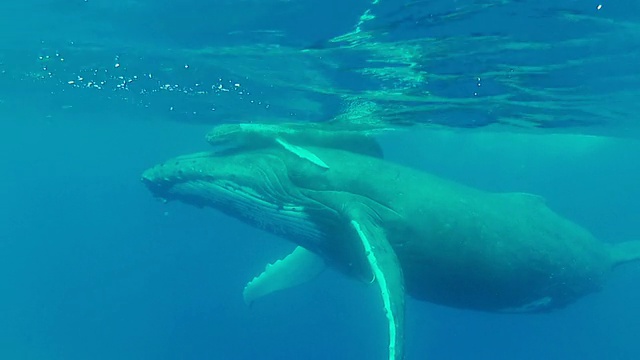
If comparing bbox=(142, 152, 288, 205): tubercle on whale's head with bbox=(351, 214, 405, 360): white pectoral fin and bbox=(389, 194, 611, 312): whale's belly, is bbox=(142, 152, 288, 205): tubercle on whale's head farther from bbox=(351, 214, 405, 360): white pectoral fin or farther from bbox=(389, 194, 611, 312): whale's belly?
bbox=(389, 194, 611, 312): whale's belly

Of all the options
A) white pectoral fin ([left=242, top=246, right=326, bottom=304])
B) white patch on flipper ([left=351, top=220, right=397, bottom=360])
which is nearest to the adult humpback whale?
white patch on flipper ([left=351, top=220, right=397, bottom=360])

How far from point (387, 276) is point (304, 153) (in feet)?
10.6

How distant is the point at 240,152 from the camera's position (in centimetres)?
1034

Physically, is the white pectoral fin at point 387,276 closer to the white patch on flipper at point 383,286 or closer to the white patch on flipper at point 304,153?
the white patch on flipper at point 383,286

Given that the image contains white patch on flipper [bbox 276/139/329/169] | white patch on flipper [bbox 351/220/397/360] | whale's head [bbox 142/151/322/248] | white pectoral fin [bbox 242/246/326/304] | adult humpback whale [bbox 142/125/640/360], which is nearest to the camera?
white patch on flipper [bbox 351/220/397/360]

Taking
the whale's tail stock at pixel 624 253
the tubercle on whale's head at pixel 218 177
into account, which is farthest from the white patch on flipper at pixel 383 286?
the whale's tail stock at pixel 624 253

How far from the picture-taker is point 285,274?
485 inches

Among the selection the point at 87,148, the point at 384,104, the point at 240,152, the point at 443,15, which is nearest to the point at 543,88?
the point at 384,104

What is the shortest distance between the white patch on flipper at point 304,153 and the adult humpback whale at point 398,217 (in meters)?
0.02

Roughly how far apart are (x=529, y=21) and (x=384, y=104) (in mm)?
8191

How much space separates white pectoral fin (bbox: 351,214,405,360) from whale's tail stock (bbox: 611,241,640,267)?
632 centimetres

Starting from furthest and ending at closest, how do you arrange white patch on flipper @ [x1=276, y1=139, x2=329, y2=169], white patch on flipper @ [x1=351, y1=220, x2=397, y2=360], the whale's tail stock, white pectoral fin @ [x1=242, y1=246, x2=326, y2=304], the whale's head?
1. white pectoral fin @ [x1=242, y1=246, x2=326, y2=304]
2. the whale's tail stock
3. white patch on flipper @ [x1=276, y1=139, x2=329, y2=169]
4. the whale's head
5. white patch on flipper @ [x1=351, y1=220, x2=397, y2=360]

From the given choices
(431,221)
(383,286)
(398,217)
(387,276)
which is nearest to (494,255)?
(431,221)

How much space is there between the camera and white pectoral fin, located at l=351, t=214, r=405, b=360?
21.8 ft
